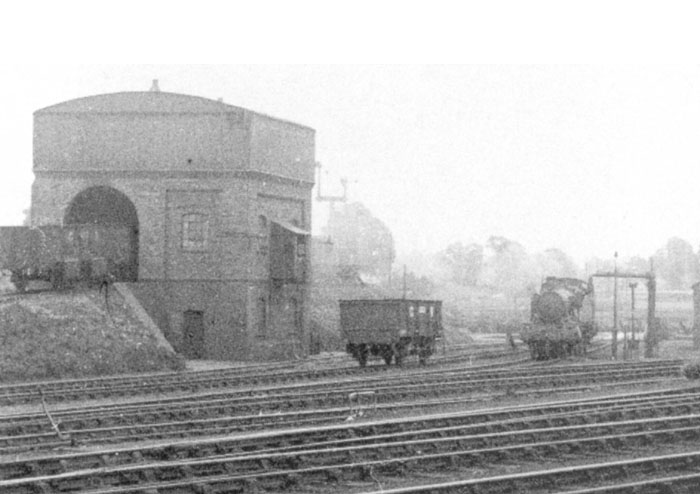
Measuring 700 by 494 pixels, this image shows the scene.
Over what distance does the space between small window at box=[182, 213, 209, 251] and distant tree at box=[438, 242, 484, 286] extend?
85.5 metres

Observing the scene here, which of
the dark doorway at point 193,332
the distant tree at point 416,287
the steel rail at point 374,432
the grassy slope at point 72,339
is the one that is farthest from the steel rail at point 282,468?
the distant tree at point 416,287

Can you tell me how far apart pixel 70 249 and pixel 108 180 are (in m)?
4.94

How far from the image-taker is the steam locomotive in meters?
39.4

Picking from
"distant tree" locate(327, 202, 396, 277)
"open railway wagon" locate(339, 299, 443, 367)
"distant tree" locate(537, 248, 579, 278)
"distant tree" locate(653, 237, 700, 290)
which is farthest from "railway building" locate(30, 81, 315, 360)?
"distant tree" locate(653, 237, 700, 290)

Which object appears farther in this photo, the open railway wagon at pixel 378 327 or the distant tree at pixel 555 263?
the distant tree at pixel 555 263

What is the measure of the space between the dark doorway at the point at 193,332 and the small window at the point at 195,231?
2.34 metres

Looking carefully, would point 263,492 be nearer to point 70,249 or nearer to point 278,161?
point 70,249

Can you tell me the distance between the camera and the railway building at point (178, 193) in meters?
40.0

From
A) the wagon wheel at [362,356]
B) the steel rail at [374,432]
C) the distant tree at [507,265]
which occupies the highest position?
the distant tree at [507,265]

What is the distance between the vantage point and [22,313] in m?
31.5

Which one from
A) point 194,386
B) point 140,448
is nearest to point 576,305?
point 194,386

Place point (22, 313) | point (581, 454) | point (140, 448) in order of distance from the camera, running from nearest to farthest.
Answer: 1. point (140, 448)
2. point (581, 454)
3. point (22, 313)

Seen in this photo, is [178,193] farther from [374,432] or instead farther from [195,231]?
[374,432]

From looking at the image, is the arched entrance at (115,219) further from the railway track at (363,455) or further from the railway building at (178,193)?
the railway track at (363,455)
